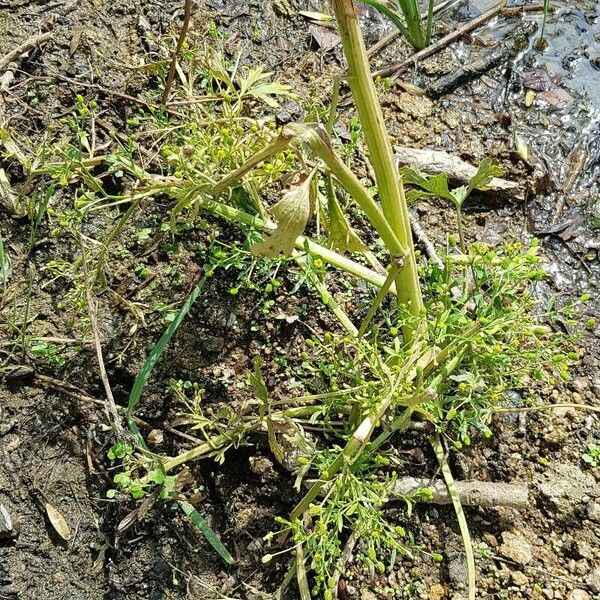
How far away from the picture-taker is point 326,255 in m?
1.83

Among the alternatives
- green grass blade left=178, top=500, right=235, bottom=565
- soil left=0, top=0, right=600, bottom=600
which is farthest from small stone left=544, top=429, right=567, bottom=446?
green grass blade left=178, top=500, right=235, bottom=565

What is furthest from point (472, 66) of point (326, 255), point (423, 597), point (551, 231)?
point (423, 597)

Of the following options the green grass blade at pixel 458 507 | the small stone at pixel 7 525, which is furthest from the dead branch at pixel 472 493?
the small stone at pixel 7 525

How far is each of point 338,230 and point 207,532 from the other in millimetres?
931

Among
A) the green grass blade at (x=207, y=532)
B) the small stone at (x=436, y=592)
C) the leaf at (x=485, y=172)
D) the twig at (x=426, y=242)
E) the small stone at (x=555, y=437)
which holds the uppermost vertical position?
the leaf at (x=485, y=172)

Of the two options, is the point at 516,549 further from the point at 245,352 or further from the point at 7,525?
the point at 7,525

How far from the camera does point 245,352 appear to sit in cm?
209

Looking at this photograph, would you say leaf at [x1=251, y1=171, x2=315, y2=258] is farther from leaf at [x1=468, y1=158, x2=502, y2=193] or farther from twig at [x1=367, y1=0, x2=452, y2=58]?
twig at [x1=367, y1=0, x2=452, y2=58]

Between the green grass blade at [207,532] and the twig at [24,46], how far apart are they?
61.6 inches

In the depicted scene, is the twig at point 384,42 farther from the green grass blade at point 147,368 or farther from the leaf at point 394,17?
the green grass blade at point 147,368

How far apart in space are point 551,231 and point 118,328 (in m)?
1.48

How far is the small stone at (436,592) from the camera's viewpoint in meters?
1.85

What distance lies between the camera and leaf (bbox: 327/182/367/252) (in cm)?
137

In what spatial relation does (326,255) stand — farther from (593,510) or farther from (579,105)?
(579,105)
